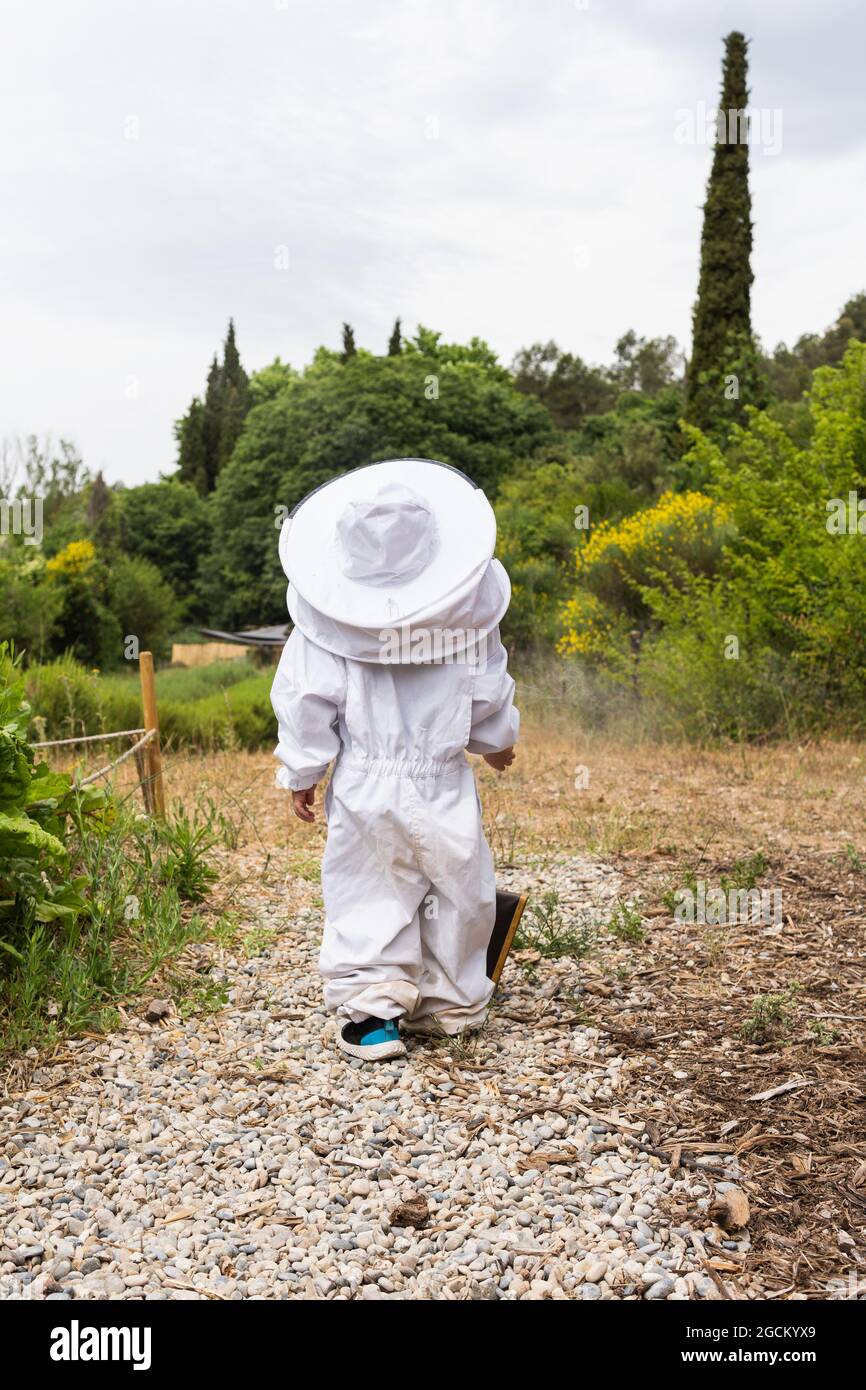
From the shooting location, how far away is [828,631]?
8.28 meters

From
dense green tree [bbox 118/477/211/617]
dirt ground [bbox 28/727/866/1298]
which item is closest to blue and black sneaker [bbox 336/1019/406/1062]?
dirt ground [bbox 28/727/866/1298]

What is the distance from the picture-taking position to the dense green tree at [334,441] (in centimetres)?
2738

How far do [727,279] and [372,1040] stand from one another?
55.5 ft

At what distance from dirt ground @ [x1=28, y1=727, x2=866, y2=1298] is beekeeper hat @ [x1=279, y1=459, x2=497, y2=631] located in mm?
1329

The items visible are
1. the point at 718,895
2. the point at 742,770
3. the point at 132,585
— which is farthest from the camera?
the point at 132,585

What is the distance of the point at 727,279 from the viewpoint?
1750 centimetres

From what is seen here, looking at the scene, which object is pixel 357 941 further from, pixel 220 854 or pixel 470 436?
pixel 470 436

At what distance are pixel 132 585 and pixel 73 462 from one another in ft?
9.03

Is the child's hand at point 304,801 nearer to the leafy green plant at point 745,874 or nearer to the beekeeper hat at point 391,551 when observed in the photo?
the beekeeper hat at point 391,551

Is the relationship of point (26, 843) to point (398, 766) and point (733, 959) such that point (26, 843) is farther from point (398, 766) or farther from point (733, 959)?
point (733, 959)

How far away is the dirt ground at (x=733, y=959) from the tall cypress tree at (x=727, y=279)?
11.4 meters

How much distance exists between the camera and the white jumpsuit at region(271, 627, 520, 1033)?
300cm

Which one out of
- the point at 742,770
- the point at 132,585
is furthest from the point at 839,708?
the point at 132,585

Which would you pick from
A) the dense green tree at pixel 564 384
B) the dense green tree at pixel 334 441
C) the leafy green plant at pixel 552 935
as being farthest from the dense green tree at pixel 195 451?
the leafy green plant at pixel 552 935
